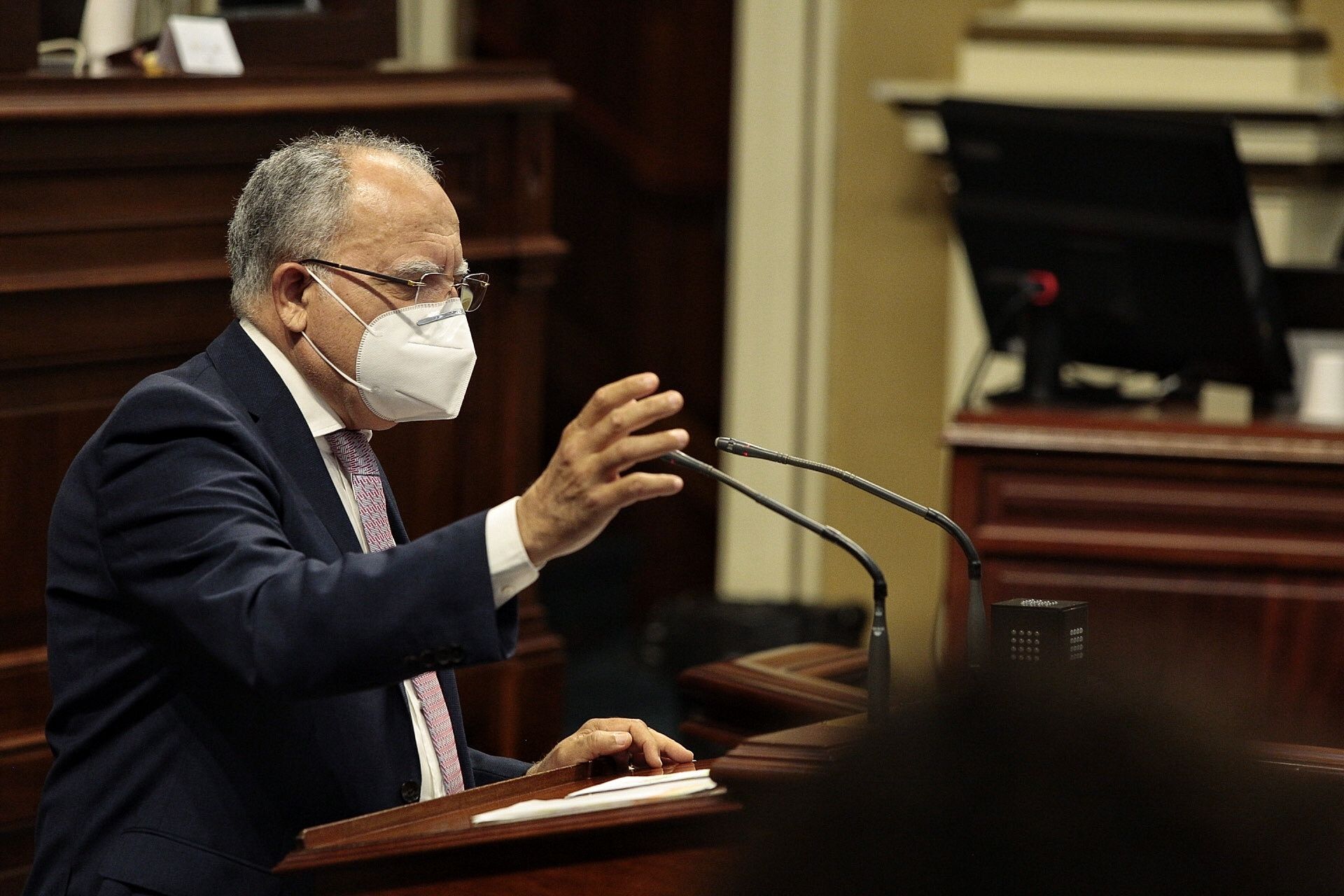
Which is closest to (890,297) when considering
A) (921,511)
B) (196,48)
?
(196,48)

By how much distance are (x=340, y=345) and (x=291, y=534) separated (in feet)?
0.79

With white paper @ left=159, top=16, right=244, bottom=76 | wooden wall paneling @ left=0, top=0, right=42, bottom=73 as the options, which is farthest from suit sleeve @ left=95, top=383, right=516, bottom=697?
white paper @ left=159, top=16, right=244, bottom=76

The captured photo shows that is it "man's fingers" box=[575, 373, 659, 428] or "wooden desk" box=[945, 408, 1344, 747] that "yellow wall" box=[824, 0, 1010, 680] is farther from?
"man's fingers" box=[575, 373, 659, 428]

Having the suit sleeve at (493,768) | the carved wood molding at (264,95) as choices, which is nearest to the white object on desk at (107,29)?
the carved wood molding at (264,95)

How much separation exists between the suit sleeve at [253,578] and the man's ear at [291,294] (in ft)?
0.77

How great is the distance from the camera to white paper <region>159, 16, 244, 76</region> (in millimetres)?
2797

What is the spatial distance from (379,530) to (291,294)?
24cm

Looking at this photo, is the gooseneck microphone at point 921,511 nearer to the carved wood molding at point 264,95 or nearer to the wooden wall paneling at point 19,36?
the carved wood molding at point 264,95

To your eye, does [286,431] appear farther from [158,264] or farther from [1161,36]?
[1161,36]

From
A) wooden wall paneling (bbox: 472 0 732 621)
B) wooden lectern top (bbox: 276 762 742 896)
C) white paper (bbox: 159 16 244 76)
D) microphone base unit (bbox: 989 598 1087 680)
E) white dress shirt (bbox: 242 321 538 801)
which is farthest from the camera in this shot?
wooden wall paneling (bbox: 472 0 732 621)

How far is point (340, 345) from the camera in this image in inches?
68.7

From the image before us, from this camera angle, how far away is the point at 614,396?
129 centimetres

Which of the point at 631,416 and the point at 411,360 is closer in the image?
the point at 631,416

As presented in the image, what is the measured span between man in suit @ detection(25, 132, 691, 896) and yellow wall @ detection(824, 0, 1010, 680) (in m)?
3.19
